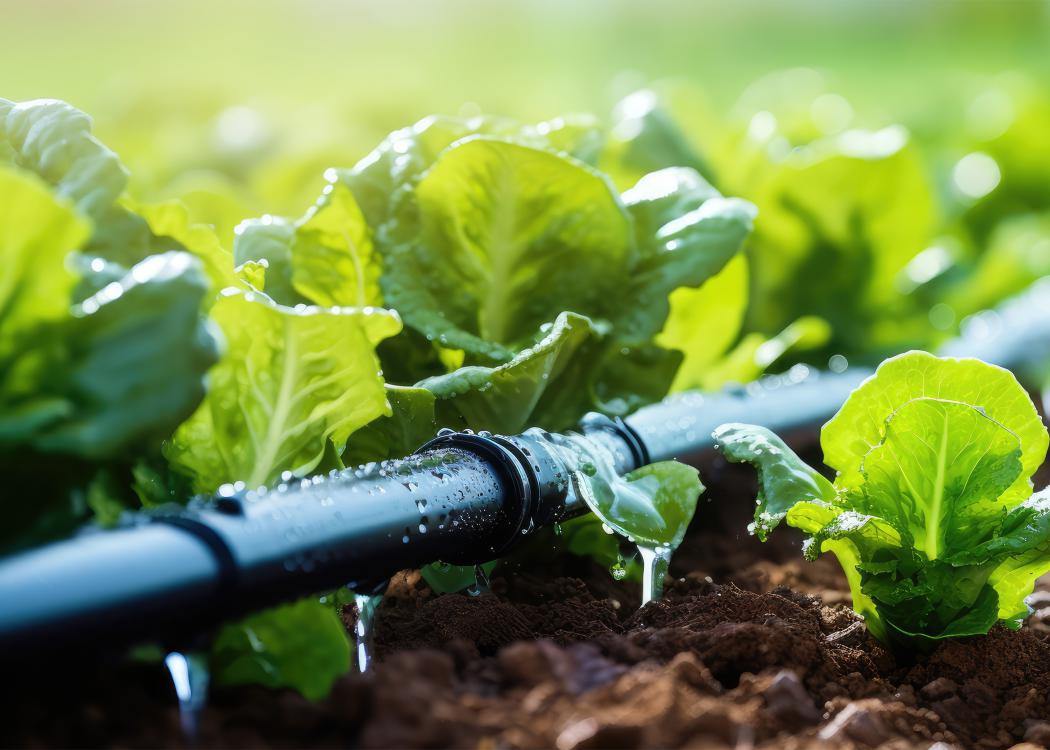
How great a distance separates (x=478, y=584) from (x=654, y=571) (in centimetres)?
30

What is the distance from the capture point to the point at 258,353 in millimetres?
1701

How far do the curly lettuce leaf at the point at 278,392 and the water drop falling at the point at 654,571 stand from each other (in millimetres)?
532

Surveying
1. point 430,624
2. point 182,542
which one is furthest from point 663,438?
point 182,542

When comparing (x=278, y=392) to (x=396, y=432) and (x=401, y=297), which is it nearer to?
(x=396, y=432)

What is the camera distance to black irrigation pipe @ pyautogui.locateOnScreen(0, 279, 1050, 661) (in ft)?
4.10

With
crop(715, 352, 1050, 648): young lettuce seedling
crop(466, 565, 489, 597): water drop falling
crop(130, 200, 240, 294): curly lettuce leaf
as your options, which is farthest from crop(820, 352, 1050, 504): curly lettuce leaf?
crop(130, 200, 240, 294): curly lettuce leaf

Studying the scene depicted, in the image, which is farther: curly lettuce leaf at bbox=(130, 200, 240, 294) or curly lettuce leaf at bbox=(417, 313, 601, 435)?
curly lettuce leaf at bbox=(417, 313, 601, 435)

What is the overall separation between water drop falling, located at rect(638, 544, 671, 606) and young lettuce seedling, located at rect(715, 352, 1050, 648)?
239mm

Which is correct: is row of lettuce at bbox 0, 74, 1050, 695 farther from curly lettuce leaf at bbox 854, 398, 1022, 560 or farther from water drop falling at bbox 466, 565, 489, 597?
curly lettuce leaf at bbox 854, 398, 1022, 560

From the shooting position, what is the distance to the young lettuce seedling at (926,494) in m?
1.76

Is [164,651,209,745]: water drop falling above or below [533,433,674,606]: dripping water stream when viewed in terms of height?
above

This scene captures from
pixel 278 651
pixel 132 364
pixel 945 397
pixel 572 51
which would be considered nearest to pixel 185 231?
pixel 132 364

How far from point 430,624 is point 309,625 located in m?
0.35

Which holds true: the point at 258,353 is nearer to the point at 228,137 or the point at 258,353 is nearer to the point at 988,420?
the point at 988,420
